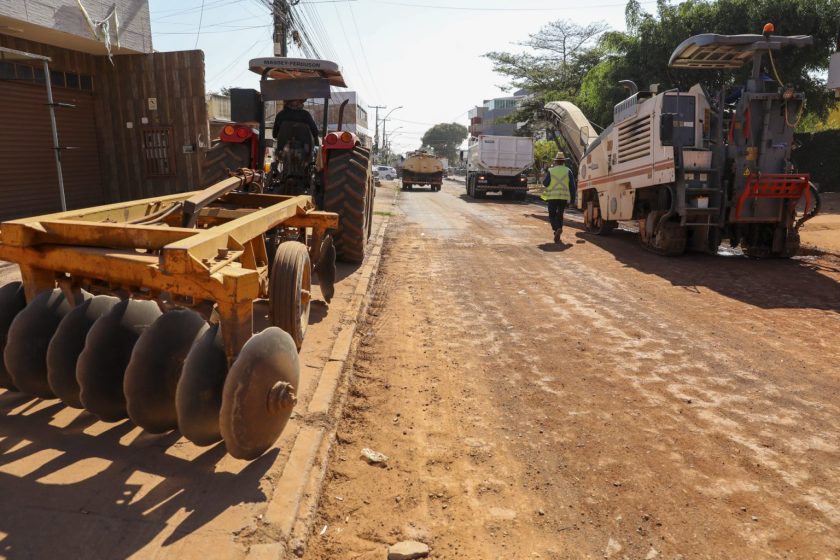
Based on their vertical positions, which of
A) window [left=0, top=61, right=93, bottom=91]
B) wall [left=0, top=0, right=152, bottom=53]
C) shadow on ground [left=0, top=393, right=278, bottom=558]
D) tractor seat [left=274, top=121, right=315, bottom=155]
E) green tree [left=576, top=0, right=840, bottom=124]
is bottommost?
shadow on ground [left=0, top=393, right=278, bottom=558]

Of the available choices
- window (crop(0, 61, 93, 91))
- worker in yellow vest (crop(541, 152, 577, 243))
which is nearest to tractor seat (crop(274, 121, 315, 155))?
worker in yellow vest (crop(541, 152, 577, 243))

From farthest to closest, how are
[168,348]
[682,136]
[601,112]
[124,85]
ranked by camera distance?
[601,112] < [124,85] < [682,136] < [168,348]

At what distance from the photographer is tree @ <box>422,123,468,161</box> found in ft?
367

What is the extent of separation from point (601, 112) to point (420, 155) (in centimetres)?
1088

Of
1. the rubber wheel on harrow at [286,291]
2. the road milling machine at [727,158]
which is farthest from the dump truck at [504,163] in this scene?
the rubber wheel on harrow at [286,291]

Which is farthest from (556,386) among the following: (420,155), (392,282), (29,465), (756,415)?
(420,155)

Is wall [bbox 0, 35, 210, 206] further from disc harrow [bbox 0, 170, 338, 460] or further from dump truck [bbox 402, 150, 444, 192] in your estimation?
dump truck [bbox 402, 150, 444, 192]

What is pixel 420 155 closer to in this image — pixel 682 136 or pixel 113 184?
pixel 113 184

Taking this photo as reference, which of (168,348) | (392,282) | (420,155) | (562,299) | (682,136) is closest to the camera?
(168,348)

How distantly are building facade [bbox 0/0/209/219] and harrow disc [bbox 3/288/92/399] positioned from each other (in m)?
8.93

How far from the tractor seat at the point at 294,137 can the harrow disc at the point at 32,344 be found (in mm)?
4762

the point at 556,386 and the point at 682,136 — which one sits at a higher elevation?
the point at 682,136

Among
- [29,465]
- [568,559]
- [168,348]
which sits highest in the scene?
[168,348]

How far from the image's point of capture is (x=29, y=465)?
2.78 meters
